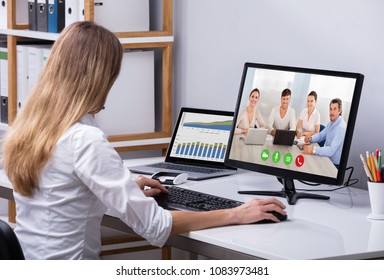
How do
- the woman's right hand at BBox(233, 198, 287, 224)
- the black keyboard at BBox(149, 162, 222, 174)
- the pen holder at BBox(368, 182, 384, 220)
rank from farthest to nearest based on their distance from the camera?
the black keyboard at BBox(149, 162, 222, 174) < the pen holder at BBox(368, 182, 384, 220) < the woman's right hand at BBox(233, 198, 287, 224)

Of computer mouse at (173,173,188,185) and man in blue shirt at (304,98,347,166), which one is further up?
man in blue shirt at (304,98,347,166)

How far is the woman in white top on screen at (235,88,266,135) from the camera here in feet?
8.16

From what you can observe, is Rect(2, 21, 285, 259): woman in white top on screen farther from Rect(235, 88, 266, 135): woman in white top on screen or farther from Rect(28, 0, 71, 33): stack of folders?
Rect(28, 0, 71, 33): stack of folders

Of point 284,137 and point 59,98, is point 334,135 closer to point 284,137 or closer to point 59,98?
point 284,137

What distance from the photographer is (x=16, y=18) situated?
334 centimetres

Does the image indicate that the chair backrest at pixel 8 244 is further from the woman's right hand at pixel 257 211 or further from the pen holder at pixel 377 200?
the pen holder at pixel 377 200

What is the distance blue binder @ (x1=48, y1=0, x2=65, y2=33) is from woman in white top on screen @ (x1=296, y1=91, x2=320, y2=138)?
116 cm

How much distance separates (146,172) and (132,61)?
58 centimetres

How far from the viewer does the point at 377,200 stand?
217 cm

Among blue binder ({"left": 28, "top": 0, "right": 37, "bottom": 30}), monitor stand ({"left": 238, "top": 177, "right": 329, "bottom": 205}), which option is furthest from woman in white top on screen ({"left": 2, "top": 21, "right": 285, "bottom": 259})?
blue binder ({"left": 28, "top": 0, "right": 37, "bottom": 30})

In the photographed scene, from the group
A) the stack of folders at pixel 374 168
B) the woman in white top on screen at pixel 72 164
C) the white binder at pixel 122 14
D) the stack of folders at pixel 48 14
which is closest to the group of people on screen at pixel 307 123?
the stack of folders at pixel 374 168

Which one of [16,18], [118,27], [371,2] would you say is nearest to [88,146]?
[371,2]

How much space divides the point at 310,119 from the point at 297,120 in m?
0.05

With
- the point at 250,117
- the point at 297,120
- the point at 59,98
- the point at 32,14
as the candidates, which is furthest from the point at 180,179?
the point at 32,14
